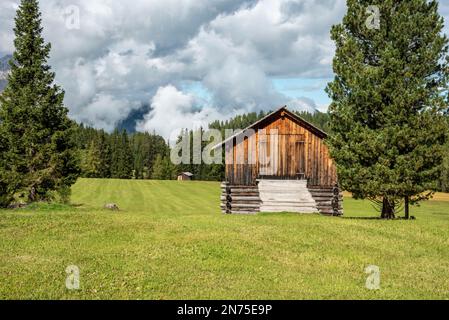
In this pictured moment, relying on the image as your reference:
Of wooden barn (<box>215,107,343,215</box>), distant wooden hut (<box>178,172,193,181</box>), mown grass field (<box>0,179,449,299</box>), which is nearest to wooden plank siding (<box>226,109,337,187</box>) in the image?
wooden barn (<box>215,107,343,215</box>)

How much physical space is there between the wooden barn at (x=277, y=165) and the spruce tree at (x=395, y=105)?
8.07m

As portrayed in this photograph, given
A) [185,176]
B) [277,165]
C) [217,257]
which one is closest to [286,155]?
[277,165]

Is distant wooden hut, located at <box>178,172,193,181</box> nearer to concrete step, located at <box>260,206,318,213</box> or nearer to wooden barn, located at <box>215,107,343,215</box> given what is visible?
wooden barn, located at <box>215,107,343,215</box>

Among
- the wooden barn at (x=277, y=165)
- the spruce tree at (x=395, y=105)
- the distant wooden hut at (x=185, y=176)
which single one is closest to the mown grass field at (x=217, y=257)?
the spruce tree at (x=395, y=105)

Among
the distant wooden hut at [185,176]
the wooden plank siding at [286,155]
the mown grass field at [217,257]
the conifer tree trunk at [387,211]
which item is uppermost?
the wooden plank siding at [286,155]

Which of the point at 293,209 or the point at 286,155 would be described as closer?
the point at 293,209

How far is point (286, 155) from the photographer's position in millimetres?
33406

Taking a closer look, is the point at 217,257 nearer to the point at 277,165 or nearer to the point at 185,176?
the point at 277,165

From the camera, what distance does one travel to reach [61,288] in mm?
10500

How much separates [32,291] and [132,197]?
228 ft

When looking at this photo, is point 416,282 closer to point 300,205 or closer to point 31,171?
point 300,205

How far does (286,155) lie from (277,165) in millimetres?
1092

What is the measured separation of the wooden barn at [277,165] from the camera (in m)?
33.2

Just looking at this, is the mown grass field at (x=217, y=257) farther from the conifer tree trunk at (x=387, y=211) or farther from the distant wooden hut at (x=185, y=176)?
the distant wooden hut at (x=185, y=176)
